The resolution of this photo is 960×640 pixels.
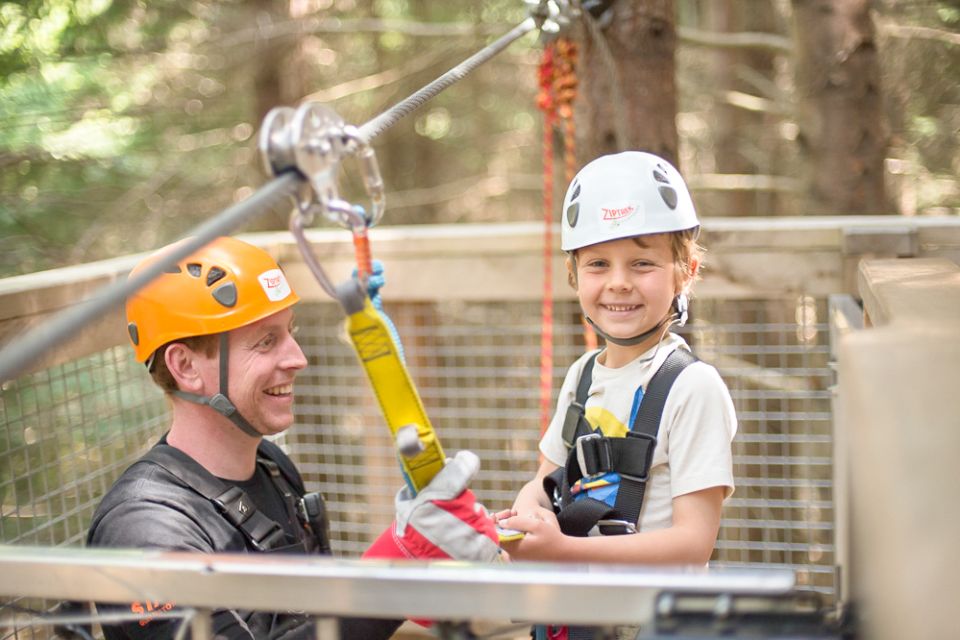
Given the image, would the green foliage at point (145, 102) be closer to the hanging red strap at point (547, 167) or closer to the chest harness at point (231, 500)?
the hanging red strap at point (547, 167)

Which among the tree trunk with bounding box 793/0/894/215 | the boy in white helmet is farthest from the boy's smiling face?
the tree trunk with bounding box 793/0/894/215

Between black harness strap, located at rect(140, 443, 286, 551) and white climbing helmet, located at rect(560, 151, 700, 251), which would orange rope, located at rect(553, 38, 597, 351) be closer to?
white climbing helmet, located at rect(560, 151, 700, 251)

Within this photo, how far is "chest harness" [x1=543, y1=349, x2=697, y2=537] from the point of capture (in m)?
1.84

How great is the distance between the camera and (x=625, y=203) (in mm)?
1891

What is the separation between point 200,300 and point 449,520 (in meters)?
1.11

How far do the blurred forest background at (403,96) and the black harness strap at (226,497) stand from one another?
5.32ft

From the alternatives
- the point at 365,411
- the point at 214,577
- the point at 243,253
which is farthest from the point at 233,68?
the point at 214,577

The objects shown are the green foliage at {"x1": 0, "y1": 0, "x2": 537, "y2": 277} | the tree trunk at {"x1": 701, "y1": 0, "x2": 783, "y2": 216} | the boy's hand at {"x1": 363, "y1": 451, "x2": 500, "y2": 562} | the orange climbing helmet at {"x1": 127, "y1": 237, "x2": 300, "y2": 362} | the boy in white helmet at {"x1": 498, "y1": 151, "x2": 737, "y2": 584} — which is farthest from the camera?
the tree trunk at {"x1": 701, "y1": 0, "x2": 783, "y2": 216}

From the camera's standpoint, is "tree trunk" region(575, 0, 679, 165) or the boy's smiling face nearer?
the boy's smiling face

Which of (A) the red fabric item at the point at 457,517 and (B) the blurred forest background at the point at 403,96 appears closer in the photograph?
(A) the red fabric item at the point at 457,517

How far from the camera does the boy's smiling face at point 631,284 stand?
191 cm

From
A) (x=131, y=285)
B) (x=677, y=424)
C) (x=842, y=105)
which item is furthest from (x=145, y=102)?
(x=131, y=285)

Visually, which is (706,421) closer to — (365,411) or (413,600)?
(413,600)

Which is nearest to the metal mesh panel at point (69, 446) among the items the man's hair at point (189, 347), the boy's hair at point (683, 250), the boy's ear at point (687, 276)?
the man's hair at point (189, 347)
